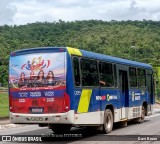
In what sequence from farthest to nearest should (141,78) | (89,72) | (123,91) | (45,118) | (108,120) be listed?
1. (141,78)
2. (123,91)
3. (108,120)
4. (89,72)
5. (45,118)

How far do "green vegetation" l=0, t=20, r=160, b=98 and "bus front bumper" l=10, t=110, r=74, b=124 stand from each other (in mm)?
73918

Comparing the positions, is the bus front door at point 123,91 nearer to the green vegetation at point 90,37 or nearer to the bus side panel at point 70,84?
the bus side panel at point 70,84

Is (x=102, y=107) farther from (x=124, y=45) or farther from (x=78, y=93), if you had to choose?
(x=124, y=45)

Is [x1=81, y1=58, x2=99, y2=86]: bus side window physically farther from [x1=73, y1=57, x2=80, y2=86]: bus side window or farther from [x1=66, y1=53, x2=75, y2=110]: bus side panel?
[x1=66, y1=53, x2=75, y2=110]: bus side panel

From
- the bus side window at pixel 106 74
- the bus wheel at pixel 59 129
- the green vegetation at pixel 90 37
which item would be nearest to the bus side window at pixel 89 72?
the bus side window at pixel 106 74

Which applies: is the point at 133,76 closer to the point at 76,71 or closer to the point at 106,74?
the point at 106,74

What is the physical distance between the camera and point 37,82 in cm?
1378

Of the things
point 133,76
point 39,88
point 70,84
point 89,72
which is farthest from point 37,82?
point 133,76

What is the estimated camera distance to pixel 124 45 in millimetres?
110750

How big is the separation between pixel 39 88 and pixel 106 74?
148 inches

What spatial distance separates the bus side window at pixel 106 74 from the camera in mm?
16031

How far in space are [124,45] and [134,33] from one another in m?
16.8

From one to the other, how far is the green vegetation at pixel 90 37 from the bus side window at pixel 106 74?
70.0 metres

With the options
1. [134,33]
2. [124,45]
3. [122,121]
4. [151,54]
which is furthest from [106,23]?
[122,121]
